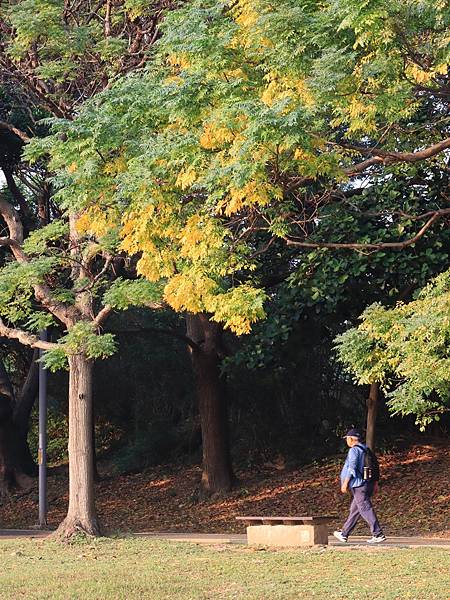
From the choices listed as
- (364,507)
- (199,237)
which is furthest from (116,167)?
(364,507)

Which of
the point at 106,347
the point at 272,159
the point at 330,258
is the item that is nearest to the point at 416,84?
the point at 272,159

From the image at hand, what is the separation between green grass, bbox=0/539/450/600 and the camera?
11.5 metres

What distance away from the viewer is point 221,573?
13000mm

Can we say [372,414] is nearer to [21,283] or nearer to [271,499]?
[271,499]

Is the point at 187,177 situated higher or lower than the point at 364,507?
higher

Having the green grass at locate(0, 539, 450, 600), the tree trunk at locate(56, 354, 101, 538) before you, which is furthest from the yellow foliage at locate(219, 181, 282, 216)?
the tree trunk at locate(56, 354, 101, 538)

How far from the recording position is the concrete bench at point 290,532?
52.4ft

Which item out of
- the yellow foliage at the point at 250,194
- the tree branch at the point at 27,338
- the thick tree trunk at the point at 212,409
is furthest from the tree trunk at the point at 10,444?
the yellow foliage at the point at 250,194

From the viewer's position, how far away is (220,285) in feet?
46.5

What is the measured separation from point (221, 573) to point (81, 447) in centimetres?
614

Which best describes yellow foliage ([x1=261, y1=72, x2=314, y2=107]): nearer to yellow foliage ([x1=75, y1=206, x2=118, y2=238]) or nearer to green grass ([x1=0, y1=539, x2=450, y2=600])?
yellow foliage ([x1=75, y1=206, x2=118, y2=238])

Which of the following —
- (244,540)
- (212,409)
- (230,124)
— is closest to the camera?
(230,124)

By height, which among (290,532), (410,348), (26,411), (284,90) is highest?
(284,90)

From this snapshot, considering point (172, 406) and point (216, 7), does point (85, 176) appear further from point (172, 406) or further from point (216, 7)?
point (172, 406)
